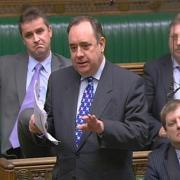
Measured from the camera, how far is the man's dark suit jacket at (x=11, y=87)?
287cm

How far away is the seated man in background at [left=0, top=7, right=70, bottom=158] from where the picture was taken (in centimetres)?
285

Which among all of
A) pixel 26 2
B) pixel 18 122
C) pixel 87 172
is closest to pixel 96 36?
pixel 87 172

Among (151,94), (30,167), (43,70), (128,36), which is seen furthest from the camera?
(128,36)

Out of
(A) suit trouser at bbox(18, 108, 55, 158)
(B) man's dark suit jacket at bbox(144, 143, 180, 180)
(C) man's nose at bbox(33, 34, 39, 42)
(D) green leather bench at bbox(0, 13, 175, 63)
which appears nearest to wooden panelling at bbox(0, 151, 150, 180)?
(A) suit trouser at bbox(18, 108, 55, 158)

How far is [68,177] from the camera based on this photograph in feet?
7.04

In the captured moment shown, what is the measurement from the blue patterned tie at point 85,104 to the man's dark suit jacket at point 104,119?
2 centimetres

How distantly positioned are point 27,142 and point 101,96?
61 centimetres

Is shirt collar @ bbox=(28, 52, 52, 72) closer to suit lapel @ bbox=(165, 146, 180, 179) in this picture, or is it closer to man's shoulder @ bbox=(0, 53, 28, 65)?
man's shoulder @ bbox=(0, 53, 28, 65)

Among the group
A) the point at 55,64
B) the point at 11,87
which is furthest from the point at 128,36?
the point at 11,87

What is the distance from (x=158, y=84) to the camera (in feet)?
9.32

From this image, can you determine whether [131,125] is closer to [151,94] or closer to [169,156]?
[169,156]

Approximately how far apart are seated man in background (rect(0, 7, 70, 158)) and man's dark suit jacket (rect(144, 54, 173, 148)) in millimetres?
389

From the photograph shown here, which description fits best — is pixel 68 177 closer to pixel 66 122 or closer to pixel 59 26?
pixel 66 122

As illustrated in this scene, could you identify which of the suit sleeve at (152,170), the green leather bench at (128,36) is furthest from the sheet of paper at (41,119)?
the green leather bench at (128,36)
